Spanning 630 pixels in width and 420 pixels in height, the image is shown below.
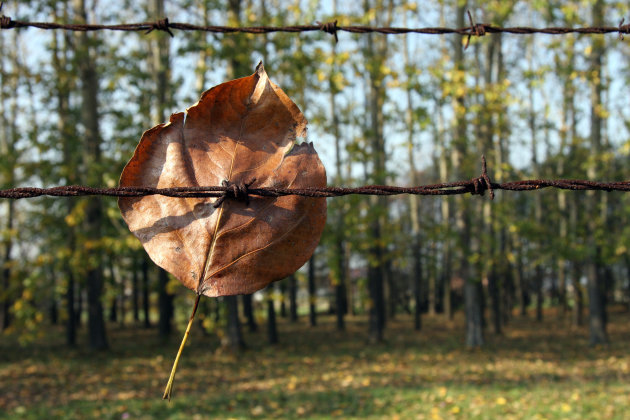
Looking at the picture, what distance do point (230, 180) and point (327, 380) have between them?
8.64m

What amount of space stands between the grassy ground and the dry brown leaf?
5909 millimetres

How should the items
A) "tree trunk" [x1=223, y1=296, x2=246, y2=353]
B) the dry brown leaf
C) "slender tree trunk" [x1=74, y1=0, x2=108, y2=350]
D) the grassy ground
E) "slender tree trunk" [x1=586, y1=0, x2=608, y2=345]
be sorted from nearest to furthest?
the dry brown leaf, the grassy ground, "slender tree trunk" [x1=74, y1=0, x2=108, y2=350], "slender tree trunk" [x1=586, y1=0, x2=608, y2=345], "tree trunk" [x1=223, y1=296, x2=246, y2=353]

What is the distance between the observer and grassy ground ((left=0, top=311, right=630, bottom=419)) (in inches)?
284

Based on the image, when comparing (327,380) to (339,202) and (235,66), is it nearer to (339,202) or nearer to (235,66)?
(339,202)

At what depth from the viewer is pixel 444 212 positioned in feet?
73.4

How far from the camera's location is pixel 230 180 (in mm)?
1456

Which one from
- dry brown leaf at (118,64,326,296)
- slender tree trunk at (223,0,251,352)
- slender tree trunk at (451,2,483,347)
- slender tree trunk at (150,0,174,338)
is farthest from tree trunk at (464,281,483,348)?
dry brown leaf at (118,64,326,296)

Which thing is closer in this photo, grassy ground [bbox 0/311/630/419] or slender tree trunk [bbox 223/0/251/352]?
grassy ground [bbox 0/311/630/419]

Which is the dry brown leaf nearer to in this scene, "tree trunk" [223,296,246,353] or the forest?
the forest

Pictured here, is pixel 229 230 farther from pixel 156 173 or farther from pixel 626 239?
pixel 626 239

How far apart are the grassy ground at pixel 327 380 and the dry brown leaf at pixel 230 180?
19.4ft

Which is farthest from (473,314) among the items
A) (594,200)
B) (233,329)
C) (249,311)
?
(249,311)

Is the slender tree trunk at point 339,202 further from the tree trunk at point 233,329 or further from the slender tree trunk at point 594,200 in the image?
the slender tree trunk at point 594,200

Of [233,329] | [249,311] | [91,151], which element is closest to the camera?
[91,151]
